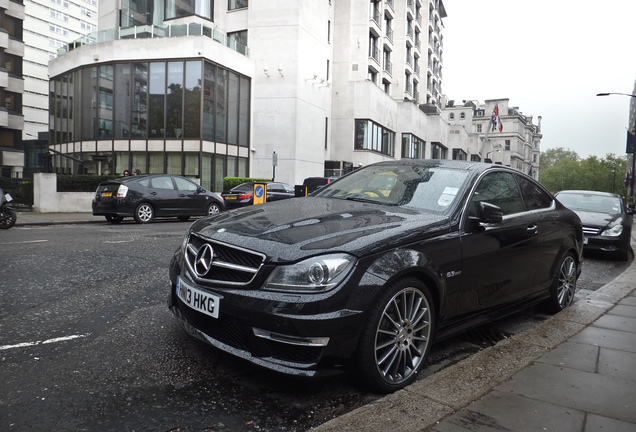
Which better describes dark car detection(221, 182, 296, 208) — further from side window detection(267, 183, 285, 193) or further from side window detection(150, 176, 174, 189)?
side window detection(150, 176, 174, 189)

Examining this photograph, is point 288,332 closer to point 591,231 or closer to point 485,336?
point 485,336

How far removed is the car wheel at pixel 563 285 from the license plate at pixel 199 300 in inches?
145

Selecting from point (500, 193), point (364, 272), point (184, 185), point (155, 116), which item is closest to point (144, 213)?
point (184, 185)

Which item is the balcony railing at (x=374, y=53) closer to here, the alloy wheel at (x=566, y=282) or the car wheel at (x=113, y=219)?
the car wheel at (x=113, y=219)

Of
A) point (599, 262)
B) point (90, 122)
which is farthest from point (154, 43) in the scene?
point (599, 262)

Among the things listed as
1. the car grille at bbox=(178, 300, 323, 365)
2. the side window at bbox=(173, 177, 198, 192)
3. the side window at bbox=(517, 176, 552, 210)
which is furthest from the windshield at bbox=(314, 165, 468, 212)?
the side window at bbox=(173, 177, 198, 192)

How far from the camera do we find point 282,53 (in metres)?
31.0

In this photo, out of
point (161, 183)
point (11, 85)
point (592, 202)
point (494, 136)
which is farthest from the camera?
point (494, 136)

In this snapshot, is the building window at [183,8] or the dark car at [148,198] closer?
the dark car at [148,198]

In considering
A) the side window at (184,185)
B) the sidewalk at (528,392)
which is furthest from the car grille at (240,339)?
the side window at (184,185)

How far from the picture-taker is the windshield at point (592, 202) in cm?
1046

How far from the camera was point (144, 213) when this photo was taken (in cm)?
1405

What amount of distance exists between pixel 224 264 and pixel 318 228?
64cm

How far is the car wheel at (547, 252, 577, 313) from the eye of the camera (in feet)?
16.1
